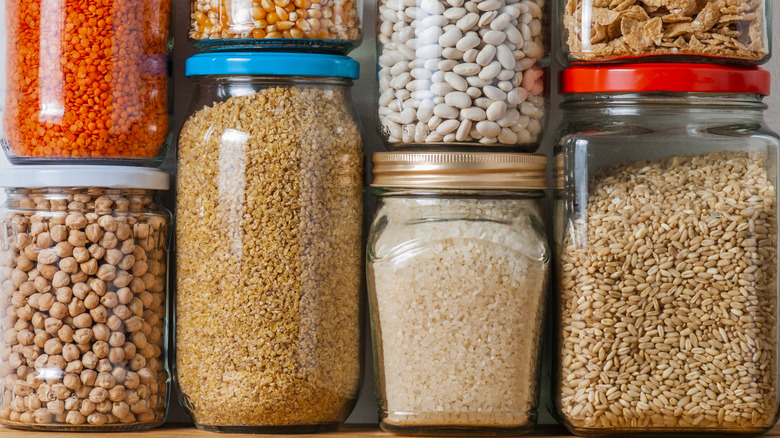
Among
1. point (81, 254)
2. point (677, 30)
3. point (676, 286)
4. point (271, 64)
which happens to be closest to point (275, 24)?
point (271, 64)

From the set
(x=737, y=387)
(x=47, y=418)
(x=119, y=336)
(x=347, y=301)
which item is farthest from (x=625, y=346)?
(x=47, y=418)

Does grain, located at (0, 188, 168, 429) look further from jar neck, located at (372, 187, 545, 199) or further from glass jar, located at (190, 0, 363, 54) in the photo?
jar neck, located at (372, 187, 545, 199)

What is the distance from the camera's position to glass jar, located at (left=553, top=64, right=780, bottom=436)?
1.08 meters

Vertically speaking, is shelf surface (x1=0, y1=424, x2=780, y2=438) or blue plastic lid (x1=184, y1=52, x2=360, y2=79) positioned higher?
blue plastic lid (x1=184, y1=52, x2=360, y2=79)

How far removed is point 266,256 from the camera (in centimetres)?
110

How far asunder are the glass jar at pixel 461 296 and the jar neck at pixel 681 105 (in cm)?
12

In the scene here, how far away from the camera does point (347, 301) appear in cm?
116

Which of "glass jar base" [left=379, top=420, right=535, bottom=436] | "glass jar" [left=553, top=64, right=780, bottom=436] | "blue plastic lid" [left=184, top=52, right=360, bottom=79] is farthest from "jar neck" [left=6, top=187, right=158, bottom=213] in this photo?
"glass jar" [left=553, top=64, right=780, bottom=436]

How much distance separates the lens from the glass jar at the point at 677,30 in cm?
106

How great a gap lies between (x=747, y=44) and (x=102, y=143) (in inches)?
34.7

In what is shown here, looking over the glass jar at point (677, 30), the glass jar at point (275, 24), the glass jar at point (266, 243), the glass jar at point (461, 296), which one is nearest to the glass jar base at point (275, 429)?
the glass jar at point (266, 243)

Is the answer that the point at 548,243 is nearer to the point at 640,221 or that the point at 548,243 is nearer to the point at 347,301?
the point at 640,221

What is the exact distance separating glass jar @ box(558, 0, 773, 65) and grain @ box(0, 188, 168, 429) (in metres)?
0.69

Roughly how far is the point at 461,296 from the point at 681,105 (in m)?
0.41
